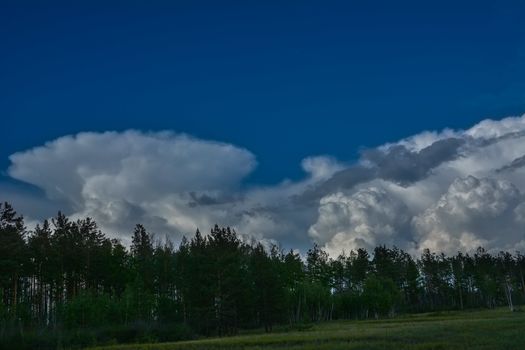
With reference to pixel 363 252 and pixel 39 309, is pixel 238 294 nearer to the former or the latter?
pixel 39 309

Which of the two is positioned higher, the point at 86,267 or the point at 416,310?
the point at 86,267

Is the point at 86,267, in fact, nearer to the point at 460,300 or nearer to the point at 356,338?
the point at 356,338

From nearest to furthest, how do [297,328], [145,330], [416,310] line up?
[145,330] < [297,328] < [416,310]

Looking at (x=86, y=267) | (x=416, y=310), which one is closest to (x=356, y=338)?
(x=86, y=267)

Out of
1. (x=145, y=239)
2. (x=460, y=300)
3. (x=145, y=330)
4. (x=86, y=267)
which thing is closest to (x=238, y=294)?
(x=145, y=330)

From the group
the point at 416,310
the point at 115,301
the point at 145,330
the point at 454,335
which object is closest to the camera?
the point at 454,335

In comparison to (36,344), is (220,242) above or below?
above

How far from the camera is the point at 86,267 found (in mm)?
110188

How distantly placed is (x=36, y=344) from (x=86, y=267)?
148 feet

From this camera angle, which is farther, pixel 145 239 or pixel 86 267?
pixel 145 239

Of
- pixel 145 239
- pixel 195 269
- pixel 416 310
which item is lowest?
pixel 416 310

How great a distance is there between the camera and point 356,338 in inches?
2053

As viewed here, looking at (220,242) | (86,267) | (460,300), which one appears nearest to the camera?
(86,267)

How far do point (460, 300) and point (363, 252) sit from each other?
1423 inches
